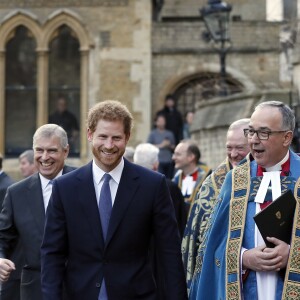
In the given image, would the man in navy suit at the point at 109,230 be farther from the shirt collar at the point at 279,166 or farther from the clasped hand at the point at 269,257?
the shirt collar at the point at 279,166

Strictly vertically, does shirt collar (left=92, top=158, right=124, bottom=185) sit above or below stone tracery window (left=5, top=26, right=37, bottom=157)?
below

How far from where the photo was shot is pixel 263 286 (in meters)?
6.25

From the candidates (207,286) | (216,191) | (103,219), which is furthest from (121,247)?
(216,191)

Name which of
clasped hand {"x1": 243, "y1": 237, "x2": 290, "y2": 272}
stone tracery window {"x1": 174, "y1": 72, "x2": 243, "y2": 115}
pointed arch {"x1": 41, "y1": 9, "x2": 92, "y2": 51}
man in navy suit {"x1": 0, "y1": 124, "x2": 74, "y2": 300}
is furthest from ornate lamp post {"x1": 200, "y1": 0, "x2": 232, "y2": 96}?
clasped hand {"x1": 243, "y1": 237, "x2": 290, "y2": 272}

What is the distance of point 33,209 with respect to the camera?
25.1ft

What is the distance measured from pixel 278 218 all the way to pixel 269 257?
0.76 feet

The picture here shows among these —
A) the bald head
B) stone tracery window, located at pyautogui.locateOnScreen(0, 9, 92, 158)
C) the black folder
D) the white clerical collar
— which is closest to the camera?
the black folder

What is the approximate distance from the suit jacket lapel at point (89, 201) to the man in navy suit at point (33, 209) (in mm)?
1215

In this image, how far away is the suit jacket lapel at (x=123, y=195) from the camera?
6.25 meters

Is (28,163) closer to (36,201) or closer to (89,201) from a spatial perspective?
(36,201)

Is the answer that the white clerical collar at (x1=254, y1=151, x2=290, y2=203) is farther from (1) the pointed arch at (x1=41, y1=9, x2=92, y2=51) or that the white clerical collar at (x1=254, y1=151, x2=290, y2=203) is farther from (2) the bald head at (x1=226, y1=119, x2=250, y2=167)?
(1) the pointed arch at (x1=41, y1=9, x2=92, y2=51)

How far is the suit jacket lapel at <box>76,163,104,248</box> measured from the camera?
6.26 m

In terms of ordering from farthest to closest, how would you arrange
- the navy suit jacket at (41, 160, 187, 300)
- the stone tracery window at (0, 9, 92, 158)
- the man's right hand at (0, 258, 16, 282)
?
the stone tracery window at (0, 9, 92, 158)
the man's right hand at (0, 258, 16, 282)
the navy suit jacket at (41, 160, 187, 300)

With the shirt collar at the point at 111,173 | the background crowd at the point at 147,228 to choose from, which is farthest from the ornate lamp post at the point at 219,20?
the shirt collar at the point at 111,173
